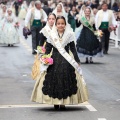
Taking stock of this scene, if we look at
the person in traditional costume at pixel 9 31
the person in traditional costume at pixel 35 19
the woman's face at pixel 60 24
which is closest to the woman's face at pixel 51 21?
the woman's face at pixel 60 24

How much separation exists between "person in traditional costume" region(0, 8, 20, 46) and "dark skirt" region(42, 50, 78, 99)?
16890 millimetres

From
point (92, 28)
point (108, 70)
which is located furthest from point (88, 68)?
point (92, 28)

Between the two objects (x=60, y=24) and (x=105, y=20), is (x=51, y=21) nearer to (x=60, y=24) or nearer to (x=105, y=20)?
(x=60, y=24)

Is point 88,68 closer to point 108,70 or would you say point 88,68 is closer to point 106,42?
point 108,70

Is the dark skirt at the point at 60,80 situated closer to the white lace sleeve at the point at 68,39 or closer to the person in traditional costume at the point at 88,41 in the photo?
the white lace sleeve at the point at 68,39

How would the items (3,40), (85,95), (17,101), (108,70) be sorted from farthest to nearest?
(3,40), (108,70), (17,101), (85,95)

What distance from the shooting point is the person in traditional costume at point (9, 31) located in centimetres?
2948

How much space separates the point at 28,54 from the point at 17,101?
1129 cm

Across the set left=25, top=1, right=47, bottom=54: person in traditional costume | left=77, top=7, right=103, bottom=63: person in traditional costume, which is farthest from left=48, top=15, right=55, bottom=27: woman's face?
left=25, top=1, right=47, bottom=54: person in traditional costume

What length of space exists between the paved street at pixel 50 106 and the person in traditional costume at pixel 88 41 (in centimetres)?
36

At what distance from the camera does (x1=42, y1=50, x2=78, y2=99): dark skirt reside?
1210 cm

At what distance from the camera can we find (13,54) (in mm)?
24594

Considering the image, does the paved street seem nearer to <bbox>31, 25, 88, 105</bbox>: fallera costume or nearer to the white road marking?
the white road marking

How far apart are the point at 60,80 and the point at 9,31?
716 inches
